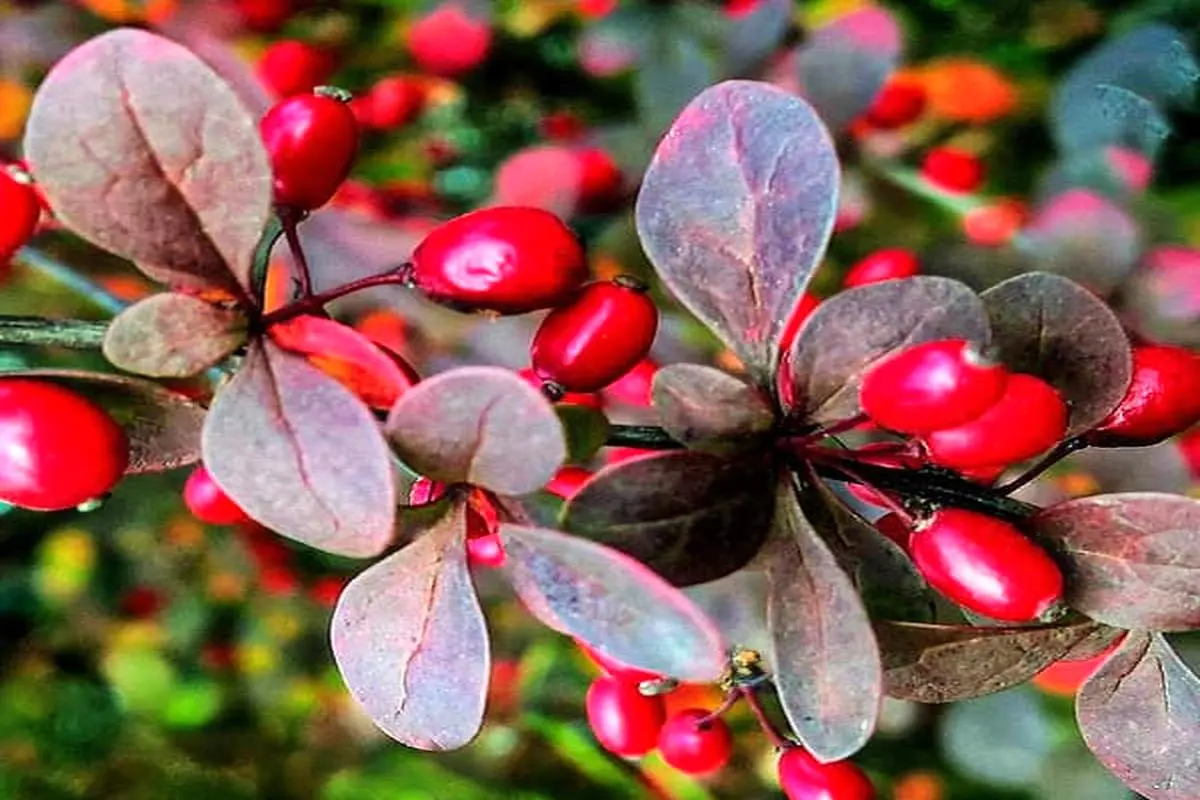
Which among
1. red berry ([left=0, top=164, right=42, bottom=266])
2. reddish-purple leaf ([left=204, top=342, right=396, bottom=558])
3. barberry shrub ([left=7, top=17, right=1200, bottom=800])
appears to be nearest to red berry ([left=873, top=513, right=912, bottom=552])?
barberry shrub ([left=7, top=17, right=1200, bottom=800])

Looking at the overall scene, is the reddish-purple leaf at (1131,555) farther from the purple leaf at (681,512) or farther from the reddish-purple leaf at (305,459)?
the reddish-purple leaf at (305,459)

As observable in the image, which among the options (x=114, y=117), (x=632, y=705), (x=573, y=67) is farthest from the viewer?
(x=573, y=67)

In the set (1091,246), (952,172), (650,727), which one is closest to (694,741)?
(650,727)

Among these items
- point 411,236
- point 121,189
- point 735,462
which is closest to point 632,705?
point 735,462

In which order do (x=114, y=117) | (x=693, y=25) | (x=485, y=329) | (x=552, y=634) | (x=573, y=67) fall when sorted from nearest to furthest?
(x=114, y=117) < (x=485, y=329) < (x=693, y=25) < (x=552, y=634) < (x=573, y=67)

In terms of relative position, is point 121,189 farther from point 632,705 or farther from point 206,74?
point 632,705

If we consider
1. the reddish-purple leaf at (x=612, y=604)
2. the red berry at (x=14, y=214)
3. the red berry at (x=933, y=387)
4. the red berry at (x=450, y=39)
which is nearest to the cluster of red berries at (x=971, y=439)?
the red berry at (x=933, y=387)

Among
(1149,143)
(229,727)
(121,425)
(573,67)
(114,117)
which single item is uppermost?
(114,117)
